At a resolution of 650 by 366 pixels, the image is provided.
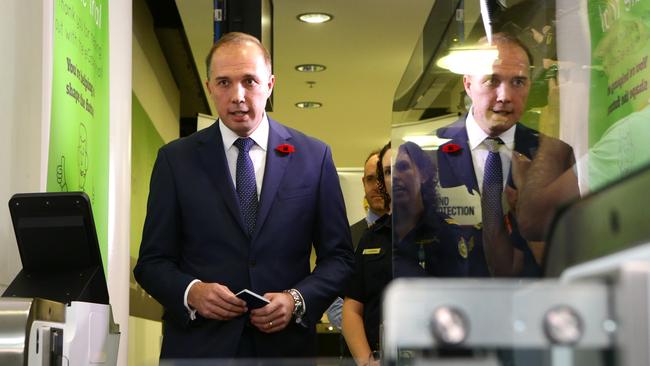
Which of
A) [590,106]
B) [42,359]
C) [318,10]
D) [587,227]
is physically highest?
[318,10]

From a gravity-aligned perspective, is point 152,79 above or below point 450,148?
above

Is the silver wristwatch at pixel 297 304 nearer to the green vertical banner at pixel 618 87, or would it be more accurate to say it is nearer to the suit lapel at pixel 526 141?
the suit lapel at pixel 526 141

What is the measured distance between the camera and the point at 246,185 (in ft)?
9.21

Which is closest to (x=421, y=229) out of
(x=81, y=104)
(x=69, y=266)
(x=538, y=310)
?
(x=69, y=266)

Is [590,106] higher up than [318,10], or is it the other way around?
[318,10]

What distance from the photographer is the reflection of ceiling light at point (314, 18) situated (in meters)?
7.97

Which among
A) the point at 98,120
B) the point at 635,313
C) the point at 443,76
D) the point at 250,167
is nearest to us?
the point at 635,313

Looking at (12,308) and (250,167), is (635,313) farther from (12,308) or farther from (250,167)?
(250,167)

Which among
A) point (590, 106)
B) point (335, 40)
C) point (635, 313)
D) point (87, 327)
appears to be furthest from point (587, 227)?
point (335, 40)

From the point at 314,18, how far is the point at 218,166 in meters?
5.39

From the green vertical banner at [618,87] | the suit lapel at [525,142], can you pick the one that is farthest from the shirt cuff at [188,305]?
the green vertical banner at [618,87]

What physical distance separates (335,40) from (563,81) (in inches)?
235

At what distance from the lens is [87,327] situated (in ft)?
6.65

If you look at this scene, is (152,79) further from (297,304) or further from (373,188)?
(297,304)
